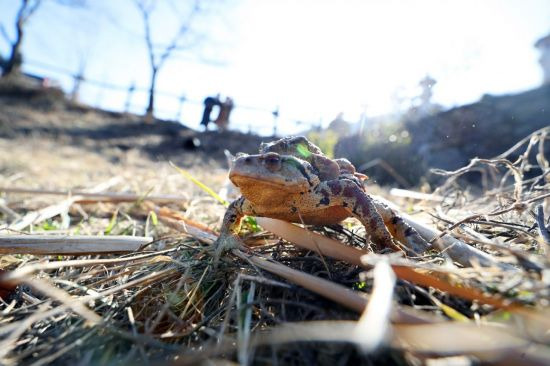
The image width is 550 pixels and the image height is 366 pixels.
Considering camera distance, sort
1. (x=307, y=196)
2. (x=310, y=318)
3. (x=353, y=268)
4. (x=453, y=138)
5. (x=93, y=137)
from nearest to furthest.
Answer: (x=310, y=318) → (x=353, y=268) → (x=307, y=196) → (x=453, y=138) → (x=93, y=137)

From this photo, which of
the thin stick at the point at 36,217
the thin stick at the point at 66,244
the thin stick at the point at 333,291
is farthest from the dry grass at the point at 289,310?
the thin stick at the point at 36,217

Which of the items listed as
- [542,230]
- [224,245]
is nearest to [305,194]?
[224,245]

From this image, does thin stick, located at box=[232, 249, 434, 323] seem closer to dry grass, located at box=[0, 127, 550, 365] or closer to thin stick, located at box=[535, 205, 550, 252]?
dry grass, located at box=[0, 127, 550, 365]

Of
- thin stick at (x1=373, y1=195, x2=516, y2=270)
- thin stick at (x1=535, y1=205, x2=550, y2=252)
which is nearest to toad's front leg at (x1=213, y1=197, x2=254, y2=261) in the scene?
thin stick at (x1=373, y1=195, x2=516, y2=270)

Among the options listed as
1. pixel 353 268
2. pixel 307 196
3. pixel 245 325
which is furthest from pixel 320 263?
pixel 245 325

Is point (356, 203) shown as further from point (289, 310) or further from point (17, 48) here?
point (17, 48)

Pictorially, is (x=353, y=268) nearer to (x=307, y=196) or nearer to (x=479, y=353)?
(x=307, y=196)
